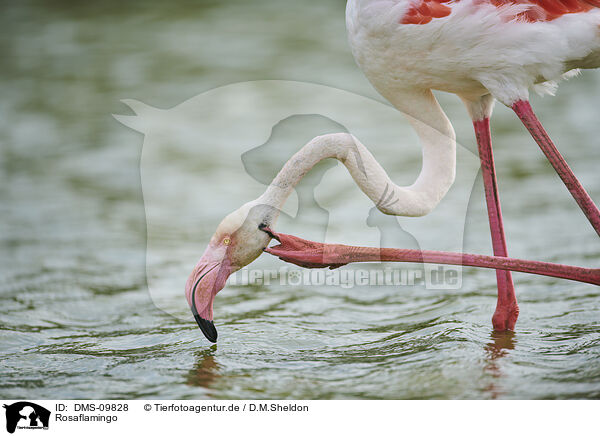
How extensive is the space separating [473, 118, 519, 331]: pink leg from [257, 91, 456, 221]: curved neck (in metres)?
0.31

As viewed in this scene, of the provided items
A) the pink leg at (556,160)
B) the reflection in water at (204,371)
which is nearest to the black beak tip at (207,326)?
the reflection in water at (204,371)

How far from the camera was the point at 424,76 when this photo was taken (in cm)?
428

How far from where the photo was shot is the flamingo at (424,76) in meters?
4.06

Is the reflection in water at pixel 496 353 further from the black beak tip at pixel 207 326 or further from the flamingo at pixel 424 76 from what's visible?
the black beak tip at pixel 207 326

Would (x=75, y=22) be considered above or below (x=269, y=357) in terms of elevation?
above

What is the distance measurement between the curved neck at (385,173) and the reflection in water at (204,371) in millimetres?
860

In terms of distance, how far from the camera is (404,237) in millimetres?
6434

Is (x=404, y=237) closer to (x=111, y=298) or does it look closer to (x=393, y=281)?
(x=393, y=281)

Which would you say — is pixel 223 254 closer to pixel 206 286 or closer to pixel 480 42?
pixel 206 286

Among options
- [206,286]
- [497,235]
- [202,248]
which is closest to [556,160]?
[497,235]

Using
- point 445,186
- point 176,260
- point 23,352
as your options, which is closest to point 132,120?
point 176,260
